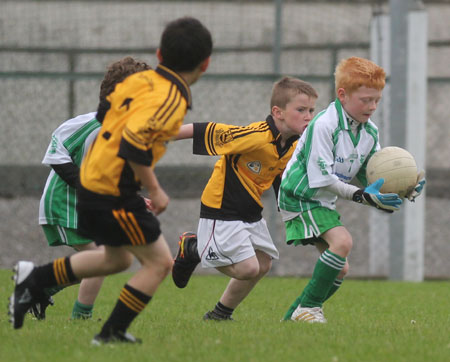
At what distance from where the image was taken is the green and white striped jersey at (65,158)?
538 centimetres

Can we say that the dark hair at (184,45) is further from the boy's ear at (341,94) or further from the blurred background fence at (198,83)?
the blurred background fence at (198,83)

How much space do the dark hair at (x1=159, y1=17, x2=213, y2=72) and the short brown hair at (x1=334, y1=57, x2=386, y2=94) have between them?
1.47m

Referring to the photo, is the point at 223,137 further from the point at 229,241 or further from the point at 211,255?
the point at 211,255

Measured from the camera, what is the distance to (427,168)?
10.9 metres

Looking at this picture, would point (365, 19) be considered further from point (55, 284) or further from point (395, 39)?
point (55, 284)

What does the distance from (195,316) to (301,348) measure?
74.7 inches

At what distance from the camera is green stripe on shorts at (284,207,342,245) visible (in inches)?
205

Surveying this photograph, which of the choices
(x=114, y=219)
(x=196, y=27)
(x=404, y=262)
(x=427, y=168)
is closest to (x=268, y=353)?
(x=114, y=219)

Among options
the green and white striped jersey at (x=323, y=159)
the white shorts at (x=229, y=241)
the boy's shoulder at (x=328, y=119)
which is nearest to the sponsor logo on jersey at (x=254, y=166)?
the green and white striped jersey at (x=323, y=159)

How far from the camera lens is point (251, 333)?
14.7 feet

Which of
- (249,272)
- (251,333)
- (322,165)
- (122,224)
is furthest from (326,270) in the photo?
(122,224)

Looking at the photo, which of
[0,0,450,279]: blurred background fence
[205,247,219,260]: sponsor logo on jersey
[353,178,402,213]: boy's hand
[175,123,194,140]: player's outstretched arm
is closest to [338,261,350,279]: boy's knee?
[353,178,402,213]: boy's hand

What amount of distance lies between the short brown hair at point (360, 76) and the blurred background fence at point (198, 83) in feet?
11.9

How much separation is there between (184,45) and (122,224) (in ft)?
2.84
